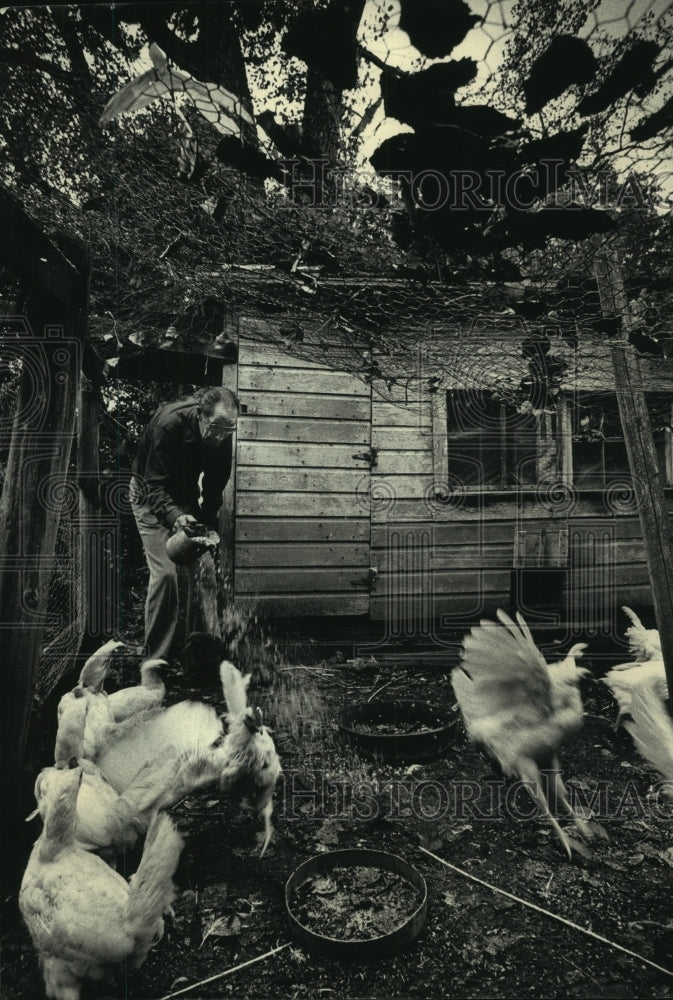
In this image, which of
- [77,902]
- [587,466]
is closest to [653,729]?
[77,902]

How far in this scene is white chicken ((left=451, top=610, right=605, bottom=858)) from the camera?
205 cm

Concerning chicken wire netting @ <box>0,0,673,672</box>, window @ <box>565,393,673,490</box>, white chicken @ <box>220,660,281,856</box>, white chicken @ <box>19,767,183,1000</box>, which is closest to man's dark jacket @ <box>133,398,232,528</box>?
chicken wire netting @ <box>0,0,673,672</box>

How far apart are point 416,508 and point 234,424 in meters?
2.10

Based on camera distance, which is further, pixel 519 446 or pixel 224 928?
pixel 519 446

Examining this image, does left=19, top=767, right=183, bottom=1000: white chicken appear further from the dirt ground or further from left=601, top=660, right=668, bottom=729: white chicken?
left=601, top=660, right=668, bottom=729: white chicken

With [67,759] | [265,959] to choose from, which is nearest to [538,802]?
[265,959]

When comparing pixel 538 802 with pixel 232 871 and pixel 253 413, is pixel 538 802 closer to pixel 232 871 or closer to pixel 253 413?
pixel 232 871

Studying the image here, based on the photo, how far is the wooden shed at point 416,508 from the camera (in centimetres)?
361

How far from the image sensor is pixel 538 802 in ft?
6.85

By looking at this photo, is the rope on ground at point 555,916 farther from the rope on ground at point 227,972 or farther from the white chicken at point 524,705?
the rope on ground at point 227,972

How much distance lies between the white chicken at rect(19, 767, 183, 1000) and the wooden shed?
2133mm

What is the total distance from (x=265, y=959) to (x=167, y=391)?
1845 mm

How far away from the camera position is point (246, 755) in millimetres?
1974

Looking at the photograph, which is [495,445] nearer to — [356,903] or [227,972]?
[356,903]
